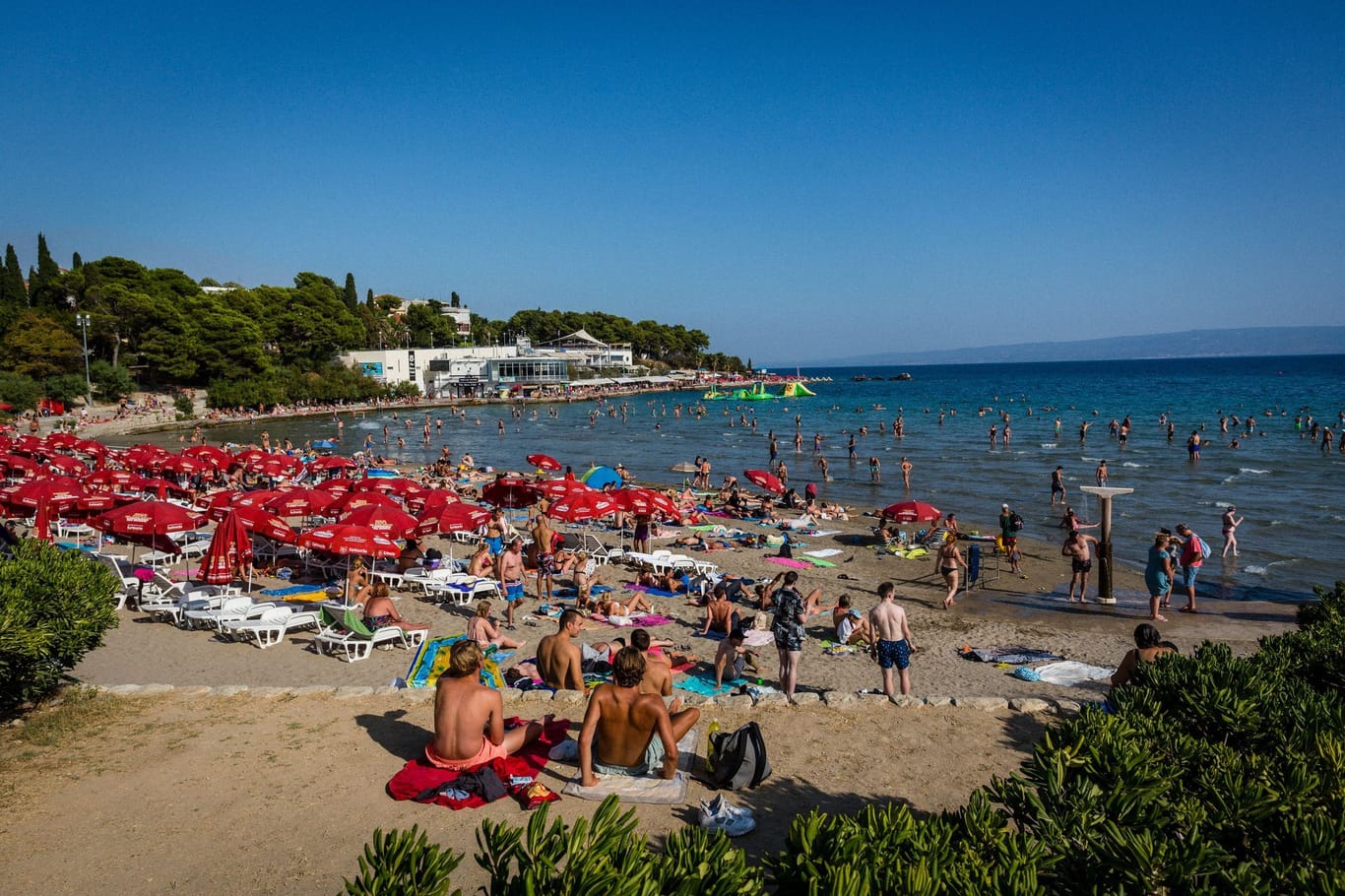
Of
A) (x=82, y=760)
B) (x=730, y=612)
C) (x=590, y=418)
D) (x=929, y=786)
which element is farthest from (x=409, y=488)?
(x=590, y=418)

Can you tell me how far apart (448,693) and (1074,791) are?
424cm

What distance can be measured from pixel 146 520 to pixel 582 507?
718cm

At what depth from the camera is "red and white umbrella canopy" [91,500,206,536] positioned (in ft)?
42.5

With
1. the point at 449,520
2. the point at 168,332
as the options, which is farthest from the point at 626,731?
the point at 168,332

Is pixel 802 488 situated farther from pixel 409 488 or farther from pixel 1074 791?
Answer: pixel 1074 791

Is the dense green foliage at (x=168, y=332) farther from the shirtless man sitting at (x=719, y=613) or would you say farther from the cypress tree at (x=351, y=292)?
the shirtless man sitting at (x=719, y=613)

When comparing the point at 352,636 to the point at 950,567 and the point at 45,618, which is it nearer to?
the point at 45,618

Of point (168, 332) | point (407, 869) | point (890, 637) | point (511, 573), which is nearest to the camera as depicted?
point (407, 869)

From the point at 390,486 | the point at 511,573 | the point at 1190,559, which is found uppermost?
the point at 390,486

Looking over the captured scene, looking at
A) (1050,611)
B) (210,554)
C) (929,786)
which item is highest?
(210,554)

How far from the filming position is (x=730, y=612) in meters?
12.2

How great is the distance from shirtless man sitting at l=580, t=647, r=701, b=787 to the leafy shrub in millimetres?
2810

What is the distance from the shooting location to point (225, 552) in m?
12.7

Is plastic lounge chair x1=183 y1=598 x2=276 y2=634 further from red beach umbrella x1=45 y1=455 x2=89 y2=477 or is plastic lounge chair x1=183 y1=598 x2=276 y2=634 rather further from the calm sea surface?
the calm sea surface
